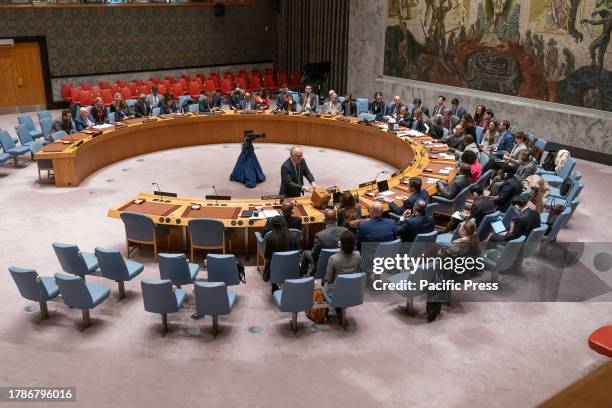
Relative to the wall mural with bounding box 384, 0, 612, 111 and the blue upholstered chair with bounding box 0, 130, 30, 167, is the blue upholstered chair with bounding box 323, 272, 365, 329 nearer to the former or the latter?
the blue upholstered chair with bounding box 0, 130, 30, 167

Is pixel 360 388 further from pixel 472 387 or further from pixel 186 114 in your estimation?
pixel 186 114

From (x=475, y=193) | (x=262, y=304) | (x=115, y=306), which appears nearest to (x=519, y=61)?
(x=475, y=193)

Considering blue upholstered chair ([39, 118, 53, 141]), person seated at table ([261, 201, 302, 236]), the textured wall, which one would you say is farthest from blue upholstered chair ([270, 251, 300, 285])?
the textured wall

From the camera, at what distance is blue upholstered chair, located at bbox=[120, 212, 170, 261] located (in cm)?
825

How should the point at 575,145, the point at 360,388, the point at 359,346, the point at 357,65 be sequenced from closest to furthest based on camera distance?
the point at 360,388 → the point at 359,346 → the point at 575,145 → the point at 357,65

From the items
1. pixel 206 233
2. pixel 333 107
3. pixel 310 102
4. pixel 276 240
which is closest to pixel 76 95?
pixel 310 102

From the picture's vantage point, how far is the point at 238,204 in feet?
29.3

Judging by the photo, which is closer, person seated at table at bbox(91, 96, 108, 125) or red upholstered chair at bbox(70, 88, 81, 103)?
person seated at table at bbox(91, 96, 108, 125)

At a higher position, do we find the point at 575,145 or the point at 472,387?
the point at 575,145

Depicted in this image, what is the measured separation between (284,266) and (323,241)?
0.61 m

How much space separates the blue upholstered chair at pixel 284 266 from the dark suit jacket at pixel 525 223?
3161 millimetres

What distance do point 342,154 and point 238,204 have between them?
619 cm

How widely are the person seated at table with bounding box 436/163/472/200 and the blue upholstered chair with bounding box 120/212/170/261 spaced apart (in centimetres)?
466

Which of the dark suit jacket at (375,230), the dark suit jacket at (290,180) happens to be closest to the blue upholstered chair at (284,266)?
the dark suit jacket at (375,230)
